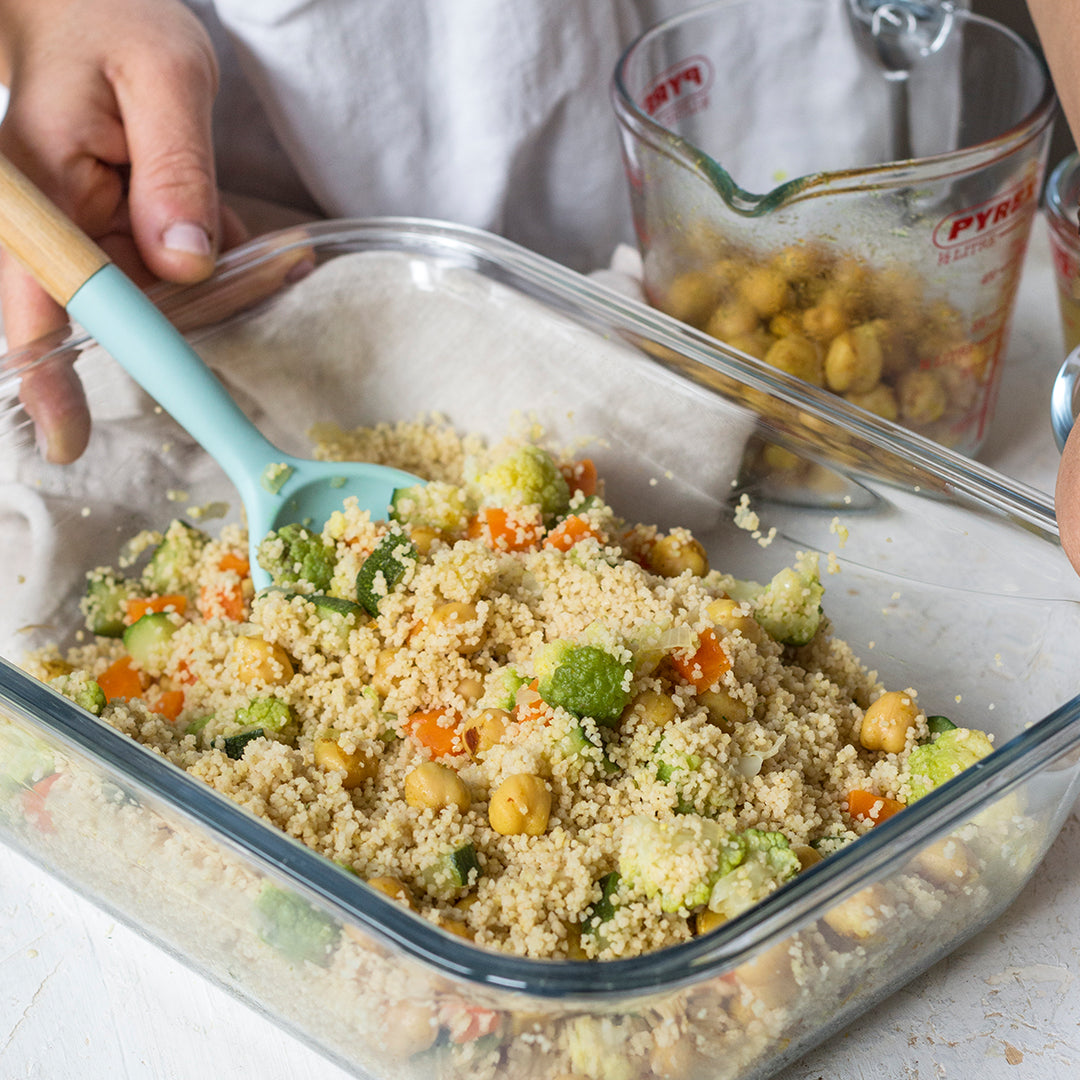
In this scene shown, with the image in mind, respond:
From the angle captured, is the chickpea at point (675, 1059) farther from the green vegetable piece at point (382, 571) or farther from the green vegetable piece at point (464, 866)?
the green vegetable piece at point (382, 571)

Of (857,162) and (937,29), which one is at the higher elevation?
(937,29)

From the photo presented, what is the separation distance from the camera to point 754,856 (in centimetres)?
93

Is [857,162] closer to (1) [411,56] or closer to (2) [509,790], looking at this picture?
(1) [411,56]

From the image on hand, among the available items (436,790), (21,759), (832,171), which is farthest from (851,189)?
(21,759)

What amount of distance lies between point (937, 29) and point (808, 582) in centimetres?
85

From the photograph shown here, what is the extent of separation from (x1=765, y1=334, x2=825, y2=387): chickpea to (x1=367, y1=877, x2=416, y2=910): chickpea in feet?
2.39

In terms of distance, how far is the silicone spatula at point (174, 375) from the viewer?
1308mm

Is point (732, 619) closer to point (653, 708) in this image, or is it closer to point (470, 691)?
point (653, 708)

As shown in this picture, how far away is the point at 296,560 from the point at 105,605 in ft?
0.73

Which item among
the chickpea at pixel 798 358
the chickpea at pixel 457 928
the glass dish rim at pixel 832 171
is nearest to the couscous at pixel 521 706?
the chickpea at pixel 457 928

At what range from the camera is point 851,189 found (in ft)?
4.25

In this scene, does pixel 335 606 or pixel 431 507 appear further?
pixel 431 507

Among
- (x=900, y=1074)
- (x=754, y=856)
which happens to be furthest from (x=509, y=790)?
(x=900, y=1074)

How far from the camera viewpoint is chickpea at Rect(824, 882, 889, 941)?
85cm
